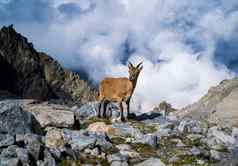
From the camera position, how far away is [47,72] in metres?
141

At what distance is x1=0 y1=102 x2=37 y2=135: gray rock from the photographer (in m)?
24.4

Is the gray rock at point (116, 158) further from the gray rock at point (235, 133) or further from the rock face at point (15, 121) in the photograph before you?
the gray rock at point (235, 133)

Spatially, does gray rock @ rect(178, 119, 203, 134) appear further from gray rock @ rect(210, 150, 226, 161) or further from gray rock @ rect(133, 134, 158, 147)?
gray rock @ rect(210, 150, 226, 161)

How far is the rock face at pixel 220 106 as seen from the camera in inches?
1623

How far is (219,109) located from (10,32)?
84.7 metres

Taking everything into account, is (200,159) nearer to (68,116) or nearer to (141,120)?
(68,116)

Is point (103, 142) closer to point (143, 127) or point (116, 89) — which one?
point (143, 127)

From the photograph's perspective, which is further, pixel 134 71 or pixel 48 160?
pixel 134 71

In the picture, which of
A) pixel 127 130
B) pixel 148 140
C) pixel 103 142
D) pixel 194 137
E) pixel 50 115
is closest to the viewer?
pixel 103 142

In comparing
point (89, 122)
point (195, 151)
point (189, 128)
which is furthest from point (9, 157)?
point (189, 128)

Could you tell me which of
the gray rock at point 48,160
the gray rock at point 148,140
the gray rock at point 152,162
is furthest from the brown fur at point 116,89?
the gray rock at point 48,160

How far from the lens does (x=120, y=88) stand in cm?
3712

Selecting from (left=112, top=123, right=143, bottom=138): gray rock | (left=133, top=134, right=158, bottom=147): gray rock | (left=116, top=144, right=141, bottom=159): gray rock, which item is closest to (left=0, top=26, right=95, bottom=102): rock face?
(left=112, top=123, right=143, bottom=138): gray rock

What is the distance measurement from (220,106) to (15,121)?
22.6 meters
